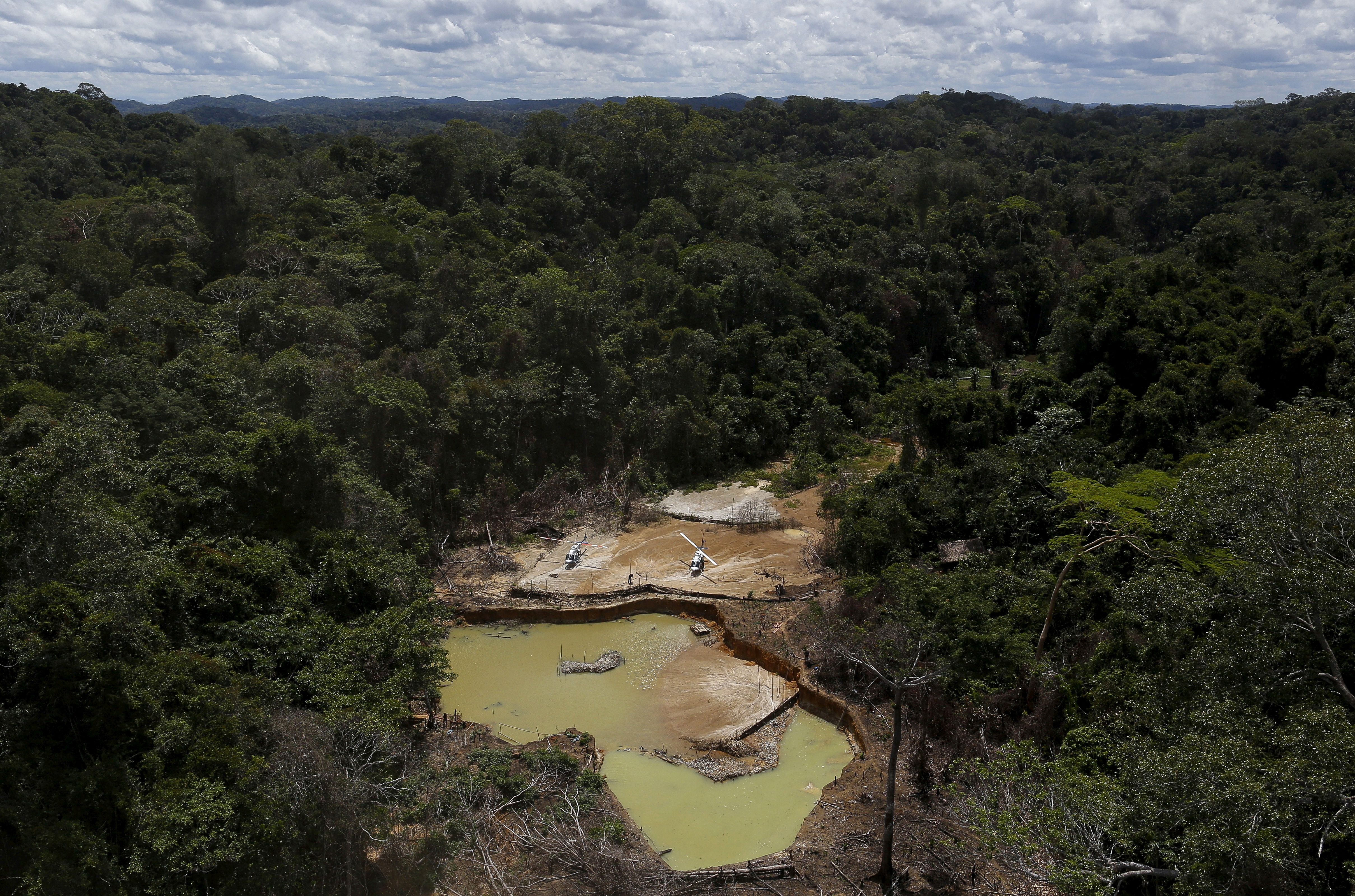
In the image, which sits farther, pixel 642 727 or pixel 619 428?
A: pixel 619 428

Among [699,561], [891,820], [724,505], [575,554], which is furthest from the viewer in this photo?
[724,505]

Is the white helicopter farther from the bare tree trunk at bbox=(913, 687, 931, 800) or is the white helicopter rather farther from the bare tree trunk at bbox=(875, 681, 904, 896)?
the bare tree trunk at bbox=(875, 681, 904, 896)

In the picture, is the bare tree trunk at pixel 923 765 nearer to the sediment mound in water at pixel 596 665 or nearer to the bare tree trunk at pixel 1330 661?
the bare tree trunk at pixel 1330 661

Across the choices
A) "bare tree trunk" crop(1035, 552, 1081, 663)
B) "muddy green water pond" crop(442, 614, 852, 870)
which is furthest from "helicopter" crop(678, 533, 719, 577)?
"bare tree trunk" crop(1035, 552, 1081, 663)

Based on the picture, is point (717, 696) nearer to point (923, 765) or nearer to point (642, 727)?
point (642, 727)

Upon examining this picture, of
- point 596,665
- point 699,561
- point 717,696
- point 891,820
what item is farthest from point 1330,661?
point 699,561

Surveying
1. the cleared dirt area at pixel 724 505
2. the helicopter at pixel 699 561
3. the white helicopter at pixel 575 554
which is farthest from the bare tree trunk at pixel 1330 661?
the white helicopter at pixel 575 554

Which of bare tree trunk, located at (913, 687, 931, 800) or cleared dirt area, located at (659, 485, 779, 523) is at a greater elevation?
cleared dirt area, located at (659, 485, 779, 523)
